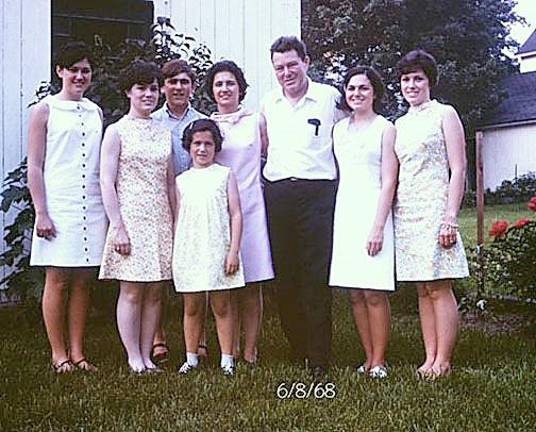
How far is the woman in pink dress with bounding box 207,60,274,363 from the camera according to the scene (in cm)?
525

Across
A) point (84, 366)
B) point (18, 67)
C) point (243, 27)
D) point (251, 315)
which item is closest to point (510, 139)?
point (243, 27)

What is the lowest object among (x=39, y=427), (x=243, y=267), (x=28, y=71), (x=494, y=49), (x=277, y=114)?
(x=39, y=427)

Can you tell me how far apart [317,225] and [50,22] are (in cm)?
404

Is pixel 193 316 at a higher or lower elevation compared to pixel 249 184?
lower

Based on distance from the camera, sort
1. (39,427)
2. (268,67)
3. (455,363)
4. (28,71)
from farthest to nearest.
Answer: (268,67) < (28,71) < (455,363) < (39,427)

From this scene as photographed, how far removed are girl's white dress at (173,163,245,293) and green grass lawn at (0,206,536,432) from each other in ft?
1.73

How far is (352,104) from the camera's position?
5.04 m

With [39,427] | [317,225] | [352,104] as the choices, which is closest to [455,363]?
[317,225]

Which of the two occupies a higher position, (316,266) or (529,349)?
(316,266)

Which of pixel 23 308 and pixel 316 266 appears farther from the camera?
pixel 23 308

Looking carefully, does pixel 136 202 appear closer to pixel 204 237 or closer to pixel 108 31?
pixel 204 237

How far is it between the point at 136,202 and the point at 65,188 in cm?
42

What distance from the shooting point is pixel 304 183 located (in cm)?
513

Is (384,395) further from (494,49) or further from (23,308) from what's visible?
(494,49)
